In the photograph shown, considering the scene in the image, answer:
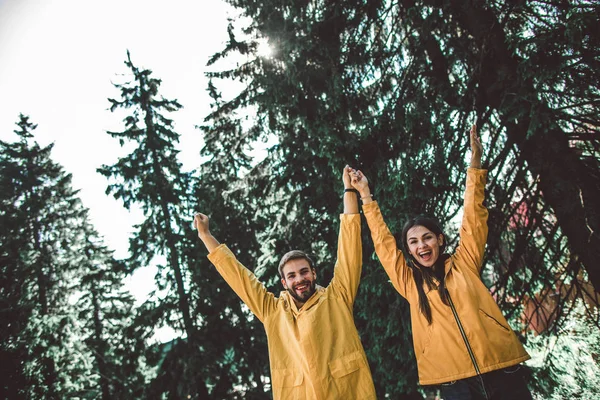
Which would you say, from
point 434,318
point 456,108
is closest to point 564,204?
point 456,108

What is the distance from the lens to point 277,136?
336 inches

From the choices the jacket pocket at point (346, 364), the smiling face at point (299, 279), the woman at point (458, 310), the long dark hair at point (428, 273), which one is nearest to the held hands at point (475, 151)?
the woman at point (458, 310)

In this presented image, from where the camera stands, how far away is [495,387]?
2.06 metres

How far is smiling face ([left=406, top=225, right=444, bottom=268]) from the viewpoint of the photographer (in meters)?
2.54

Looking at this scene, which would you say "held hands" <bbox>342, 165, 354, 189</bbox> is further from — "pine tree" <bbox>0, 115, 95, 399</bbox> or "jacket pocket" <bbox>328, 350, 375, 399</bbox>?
"pine tree" <bbox>0, 115, 95, 399</bbox>

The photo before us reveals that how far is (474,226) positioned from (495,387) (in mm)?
1054

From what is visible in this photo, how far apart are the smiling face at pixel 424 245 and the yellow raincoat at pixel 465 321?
0.13 metres

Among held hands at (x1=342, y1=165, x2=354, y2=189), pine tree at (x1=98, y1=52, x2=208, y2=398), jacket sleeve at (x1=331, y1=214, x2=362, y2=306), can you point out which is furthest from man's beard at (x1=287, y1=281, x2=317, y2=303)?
pine tree at (x1=98, y1=52, x2=208, y2=398)

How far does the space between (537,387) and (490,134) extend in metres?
3.86

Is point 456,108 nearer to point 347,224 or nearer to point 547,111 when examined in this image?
point 547,111

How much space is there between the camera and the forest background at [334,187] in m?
4.07

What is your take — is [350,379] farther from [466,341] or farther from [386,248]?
[386,248]

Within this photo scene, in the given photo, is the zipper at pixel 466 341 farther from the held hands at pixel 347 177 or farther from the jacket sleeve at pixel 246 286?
the jacket sleeve at pixel 246 286

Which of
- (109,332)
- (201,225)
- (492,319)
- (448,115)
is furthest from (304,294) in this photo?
(109,332)
